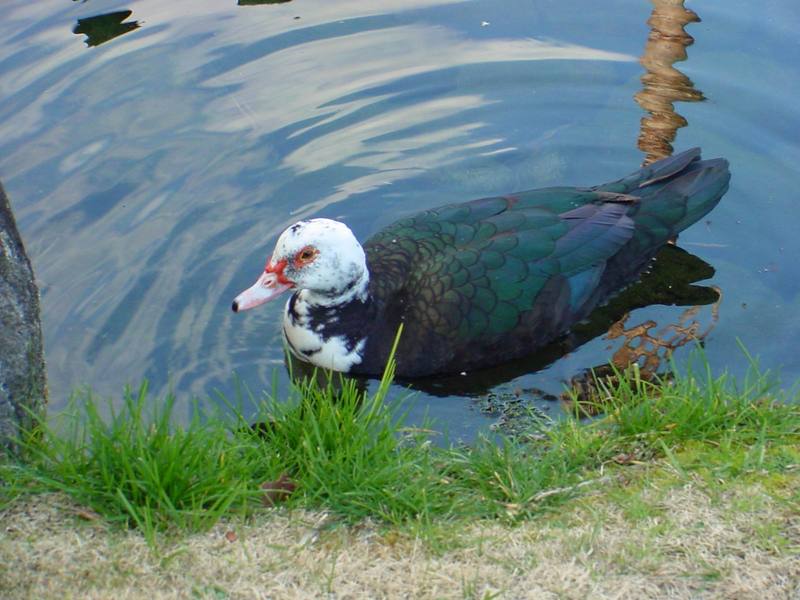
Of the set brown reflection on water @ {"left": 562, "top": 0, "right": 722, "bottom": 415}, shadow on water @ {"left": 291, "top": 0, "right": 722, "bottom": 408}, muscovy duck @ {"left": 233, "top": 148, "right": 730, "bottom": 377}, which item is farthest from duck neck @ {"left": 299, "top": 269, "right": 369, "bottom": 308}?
brown reflection on water @ {"left": 562, "top": 0, "right": 722, "bottom": 415}

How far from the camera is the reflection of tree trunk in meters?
6.53

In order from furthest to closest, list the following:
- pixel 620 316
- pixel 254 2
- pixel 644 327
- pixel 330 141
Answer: pixel 254 2
pixel 330 141
pixel 620 316
pixel 644 327

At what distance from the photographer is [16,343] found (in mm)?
3686

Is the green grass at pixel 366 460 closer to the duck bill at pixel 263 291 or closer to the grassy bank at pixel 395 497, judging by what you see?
the grassy bank at pixel 395 497

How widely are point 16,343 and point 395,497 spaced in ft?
4.59

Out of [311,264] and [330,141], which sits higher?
[311,264]

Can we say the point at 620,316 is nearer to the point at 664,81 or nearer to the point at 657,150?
the point at 657,150

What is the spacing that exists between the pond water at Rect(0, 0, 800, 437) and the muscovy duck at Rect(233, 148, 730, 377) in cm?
19

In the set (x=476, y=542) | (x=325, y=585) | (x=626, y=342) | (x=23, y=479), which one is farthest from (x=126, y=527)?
(x=626, y=342)

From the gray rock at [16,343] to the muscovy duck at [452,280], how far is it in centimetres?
112

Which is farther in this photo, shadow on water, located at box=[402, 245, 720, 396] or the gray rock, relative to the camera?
shadow on water, located at box=[402, 245, 720, 396]

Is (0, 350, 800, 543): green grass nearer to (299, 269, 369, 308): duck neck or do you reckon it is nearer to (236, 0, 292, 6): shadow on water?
(299, 269, 369, 308): duck neck

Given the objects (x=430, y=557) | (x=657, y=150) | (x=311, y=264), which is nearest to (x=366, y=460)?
(x=430, y=557)

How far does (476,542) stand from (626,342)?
2.28m
